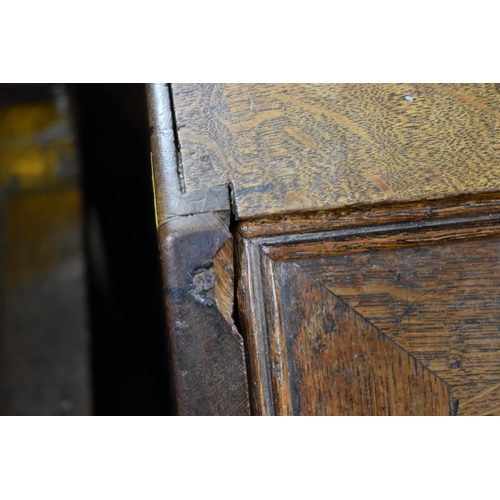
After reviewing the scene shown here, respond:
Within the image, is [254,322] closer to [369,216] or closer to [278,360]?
[278,360]

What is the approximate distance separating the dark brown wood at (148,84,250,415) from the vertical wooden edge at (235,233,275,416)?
0.01 meters

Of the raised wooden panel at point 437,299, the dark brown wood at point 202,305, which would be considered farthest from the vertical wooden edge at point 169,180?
the raised wooden panel at point 437,299

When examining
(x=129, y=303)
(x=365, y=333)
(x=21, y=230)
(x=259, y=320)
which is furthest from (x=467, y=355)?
(x=21, y=230)

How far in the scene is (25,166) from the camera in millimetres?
1777

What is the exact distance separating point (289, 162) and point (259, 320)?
15 cm

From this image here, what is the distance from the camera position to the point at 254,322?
52 centimetres

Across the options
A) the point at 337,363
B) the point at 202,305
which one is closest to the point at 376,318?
the point at 337,363

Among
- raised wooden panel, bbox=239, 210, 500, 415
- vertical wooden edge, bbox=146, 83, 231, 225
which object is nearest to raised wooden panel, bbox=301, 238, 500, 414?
raised wooden panel, bbox=239, 210, 500, 415

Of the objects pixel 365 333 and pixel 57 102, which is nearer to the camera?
pixel 365 333

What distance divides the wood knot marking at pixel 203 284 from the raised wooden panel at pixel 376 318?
35mm

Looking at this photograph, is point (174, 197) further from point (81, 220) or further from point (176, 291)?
point (81, 220)

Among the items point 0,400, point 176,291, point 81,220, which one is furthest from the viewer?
point 81,220

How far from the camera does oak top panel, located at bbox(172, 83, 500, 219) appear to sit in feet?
1.69

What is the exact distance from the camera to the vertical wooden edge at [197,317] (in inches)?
20.0
